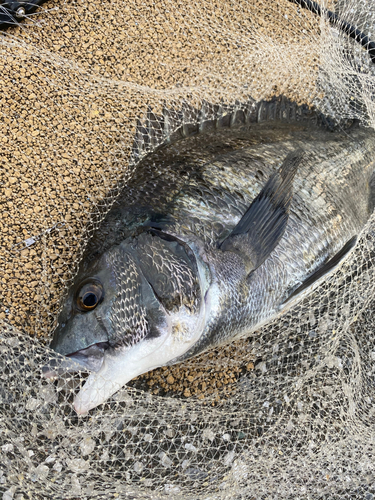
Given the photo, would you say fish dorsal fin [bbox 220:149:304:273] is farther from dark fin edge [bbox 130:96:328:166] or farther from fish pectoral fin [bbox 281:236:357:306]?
dark fin edge [bbox 130:96:328:166]

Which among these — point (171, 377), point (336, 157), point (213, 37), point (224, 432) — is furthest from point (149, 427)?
point (213, 37)

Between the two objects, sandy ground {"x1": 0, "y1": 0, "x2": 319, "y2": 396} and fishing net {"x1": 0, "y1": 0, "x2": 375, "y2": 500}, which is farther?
sandy ground {"x1": 0, "y1": 0, "x2": 319, "y2": 396}

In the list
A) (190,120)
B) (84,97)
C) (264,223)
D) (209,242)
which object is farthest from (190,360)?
A: (84,97)

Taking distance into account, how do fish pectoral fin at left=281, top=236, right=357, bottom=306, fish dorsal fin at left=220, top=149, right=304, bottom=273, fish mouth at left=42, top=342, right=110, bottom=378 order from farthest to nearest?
fish pectoral fin at left=281, top=236, right=357, bottom=306 → fish dorsal fin at left=220, top=149, right=304, bottom=273 → fish mouth at left=42, top=342, right=110, bottom=378

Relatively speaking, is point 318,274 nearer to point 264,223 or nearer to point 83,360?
point 264,223

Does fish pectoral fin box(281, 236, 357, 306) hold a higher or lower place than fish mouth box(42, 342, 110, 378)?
higher

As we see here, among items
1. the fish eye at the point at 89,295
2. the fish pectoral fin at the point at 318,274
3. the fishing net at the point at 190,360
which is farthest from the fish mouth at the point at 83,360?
the fish pectoral fin at the point at 318,274

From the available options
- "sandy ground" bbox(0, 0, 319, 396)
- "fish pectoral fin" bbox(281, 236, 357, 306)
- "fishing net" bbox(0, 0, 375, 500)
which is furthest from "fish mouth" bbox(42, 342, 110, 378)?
"fish pectoral fin" bbox(281, 236, 357, 306)

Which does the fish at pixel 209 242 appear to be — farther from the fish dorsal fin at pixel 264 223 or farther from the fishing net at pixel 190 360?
the fishing net at pixel 190 360
